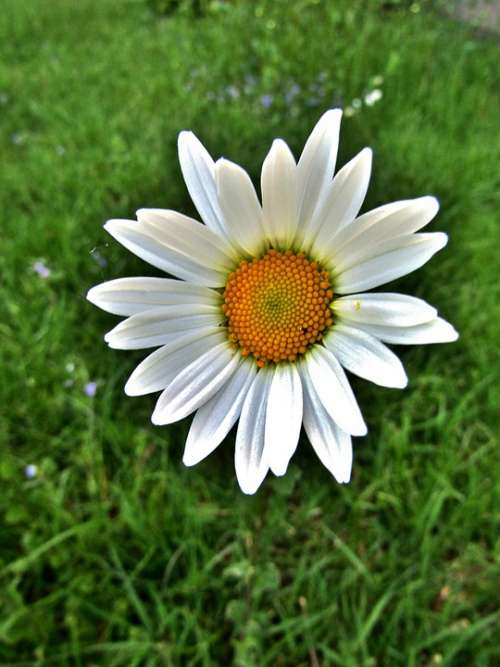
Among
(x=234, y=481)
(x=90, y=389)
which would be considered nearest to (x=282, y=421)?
(x=234, y=481)

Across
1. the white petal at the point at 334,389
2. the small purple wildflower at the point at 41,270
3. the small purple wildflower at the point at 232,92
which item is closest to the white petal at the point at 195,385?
the white petal at the point at 334,389

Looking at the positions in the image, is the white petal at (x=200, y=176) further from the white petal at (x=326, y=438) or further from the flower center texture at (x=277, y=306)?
the white petal at (x=326, y=438)

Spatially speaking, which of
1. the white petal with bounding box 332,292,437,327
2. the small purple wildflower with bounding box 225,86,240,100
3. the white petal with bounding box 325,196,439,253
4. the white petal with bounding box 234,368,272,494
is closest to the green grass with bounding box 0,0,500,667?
the small purple wildflower with bounding box 225,86,240,100

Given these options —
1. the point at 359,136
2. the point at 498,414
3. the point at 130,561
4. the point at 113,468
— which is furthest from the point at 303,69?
the point at 130,561

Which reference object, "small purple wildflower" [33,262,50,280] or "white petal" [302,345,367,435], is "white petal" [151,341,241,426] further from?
"small purple wildflower" [33,262,50,280]

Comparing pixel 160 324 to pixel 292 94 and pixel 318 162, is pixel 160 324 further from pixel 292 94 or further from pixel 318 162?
pixel 292 94

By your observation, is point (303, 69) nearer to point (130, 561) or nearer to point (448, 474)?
point (448, 474)

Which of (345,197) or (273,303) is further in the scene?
(273,303)
